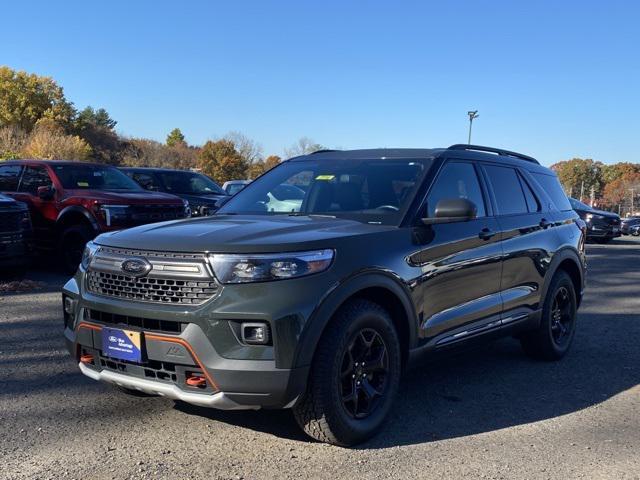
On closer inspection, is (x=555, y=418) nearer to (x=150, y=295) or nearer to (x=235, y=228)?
(x=235, y=228)

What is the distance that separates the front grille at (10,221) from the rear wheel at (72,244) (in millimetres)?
1076

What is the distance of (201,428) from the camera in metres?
4.00

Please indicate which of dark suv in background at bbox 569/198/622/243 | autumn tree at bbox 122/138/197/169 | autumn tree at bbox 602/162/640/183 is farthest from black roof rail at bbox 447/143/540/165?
autumn tree at bbox 602/162/640/183

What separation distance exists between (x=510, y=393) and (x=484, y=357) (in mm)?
1123

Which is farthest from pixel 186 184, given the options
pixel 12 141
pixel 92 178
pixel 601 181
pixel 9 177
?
pixel 601 181

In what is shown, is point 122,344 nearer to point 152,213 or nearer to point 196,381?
point 196,381

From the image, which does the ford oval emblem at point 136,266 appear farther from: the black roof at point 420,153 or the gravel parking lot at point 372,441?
the black roof at point 420,153

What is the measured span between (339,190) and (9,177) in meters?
7.76

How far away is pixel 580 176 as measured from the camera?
318 ft

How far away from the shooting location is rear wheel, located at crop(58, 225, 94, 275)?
932 cm

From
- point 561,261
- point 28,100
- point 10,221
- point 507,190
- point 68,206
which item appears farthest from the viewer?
point 28,100

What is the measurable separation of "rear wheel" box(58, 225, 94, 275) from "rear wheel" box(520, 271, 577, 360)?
6.46 meters

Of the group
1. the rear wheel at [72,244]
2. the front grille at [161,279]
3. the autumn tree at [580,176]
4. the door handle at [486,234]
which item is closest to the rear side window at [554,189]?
the door handle at [486,234]

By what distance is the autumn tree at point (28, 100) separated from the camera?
53344mm
